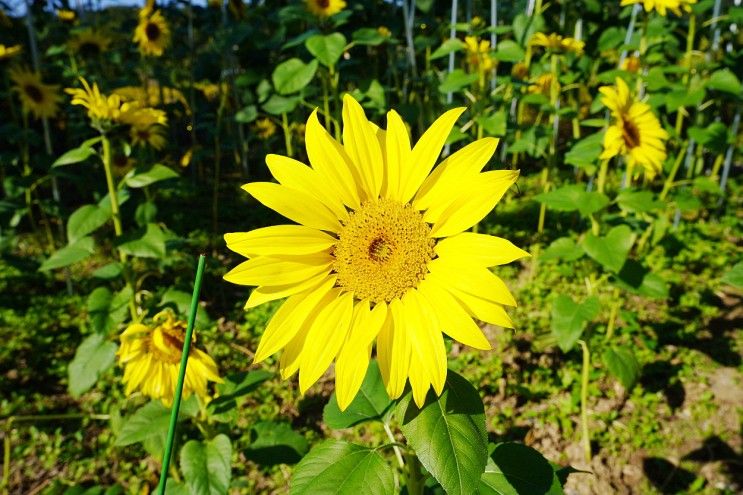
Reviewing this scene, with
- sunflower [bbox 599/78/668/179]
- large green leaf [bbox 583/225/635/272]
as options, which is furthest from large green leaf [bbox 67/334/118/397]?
sunflower [bbox 599/78/668/179]

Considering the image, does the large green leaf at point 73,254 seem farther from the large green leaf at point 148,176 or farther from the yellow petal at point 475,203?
the yellow petal at point 475,203

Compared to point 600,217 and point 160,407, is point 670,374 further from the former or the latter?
point 160,407

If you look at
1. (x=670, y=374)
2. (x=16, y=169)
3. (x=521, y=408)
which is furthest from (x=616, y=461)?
(x=16, y=169)

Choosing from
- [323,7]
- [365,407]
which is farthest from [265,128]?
[365,407]

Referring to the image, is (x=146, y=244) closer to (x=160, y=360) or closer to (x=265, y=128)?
(x=160, y=360)

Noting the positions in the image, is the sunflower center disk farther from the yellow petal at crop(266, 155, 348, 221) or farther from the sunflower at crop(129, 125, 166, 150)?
the sunflower at crop(129, 125, 166, 150)

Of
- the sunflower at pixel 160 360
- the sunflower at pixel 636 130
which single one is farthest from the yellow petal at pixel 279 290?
the sunflower at pixel 636 130
